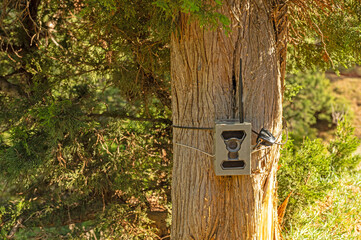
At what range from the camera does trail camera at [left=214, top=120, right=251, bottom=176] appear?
105 inches

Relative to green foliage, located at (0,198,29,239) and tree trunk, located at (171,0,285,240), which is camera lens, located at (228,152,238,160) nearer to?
tree trunk, located at (171,0,285,240)

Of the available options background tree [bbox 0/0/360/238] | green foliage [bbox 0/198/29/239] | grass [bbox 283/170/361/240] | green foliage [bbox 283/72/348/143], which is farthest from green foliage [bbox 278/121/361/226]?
green foliage [bbox 283/72/348/143]

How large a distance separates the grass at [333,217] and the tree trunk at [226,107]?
2121 millimetres

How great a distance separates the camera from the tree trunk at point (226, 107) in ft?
9.36

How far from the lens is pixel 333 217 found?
5.28 metres

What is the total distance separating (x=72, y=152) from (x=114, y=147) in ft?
2.60

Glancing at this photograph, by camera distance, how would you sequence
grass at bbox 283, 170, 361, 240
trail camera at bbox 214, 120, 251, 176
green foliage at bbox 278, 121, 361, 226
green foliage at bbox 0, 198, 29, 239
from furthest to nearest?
1. green foliage at bbox 278, 121, 361, 226
2. green foliage at bbox 0, 198, 29, 239
3. grass at bbox 283, 170, 361, 240
4. trail camera at bbox 214, 120, 251, 176

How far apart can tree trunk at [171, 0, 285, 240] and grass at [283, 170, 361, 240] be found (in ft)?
6.96

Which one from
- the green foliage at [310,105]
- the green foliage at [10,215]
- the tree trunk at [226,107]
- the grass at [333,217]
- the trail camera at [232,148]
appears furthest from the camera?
the green foliage at [310,105]

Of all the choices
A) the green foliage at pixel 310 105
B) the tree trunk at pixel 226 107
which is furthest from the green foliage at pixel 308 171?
the green foliage at pixel 310 105

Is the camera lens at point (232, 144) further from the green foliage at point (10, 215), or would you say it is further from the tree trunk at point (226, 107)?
the green foliage at point (10, 215)

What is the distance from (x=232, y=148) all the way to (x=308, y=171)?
129 inches

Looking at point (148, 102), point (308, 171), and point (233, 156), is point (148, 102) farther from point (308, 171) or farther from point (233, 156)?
point (308, 171)

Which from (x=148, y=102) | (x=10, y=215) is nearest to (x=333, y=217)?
(x=148, y=102)
